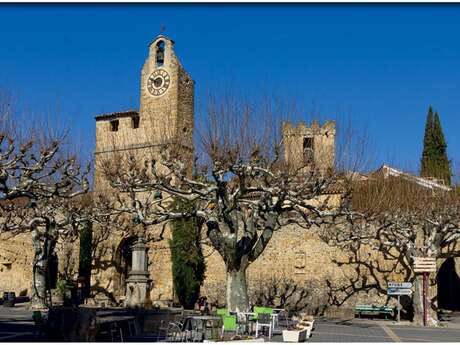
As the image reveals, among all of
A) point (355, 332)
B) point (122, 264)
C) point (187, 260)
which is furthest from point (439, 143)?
point (355, 332)

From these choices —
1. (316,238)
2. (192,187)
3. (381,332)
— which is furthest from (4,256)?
(381,332)

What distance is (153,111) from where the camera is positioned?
35562mm

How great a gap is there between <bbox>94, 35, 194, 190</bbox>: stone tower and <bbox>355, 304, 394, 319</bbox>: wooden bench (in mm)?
14041

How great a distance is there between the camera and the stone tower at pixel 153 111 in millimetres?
34781

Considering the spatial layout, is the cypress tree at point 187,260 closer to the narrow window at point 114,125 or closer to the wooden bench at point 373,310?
the wooden bench at point 373,310

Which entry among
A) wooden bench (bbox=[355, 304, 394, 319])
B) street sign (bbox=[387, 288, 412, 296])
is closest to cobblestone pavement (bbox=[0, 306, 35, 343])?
street sign (bbox=[387, 288, 412, 296])

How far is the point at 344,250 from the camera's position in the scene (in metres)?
26.5

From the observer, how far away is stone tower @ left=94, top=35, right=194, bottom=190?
3478cm

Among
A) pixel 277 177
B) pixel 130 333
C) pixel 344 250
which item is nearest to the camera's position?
pixel 130 333

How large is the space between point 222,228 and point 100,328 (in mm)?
4465

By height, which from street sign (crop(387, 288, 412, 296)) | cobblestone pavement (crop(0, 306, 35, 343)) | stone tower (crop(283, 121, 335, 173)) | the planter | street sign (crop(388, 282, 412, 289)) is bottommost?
cobblestone pavement (crop(0, 306, 35, 343))

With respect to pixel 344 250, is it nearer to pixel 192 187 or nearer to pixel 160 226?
pixel 160 226

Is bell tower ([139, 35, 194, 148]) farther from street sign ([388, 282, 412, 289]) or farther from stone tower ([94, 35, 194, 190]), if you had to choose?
street sign ([388, 282, 412, 289])

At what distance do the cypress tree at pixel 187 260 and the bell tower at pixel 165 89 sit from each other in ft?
21.8
